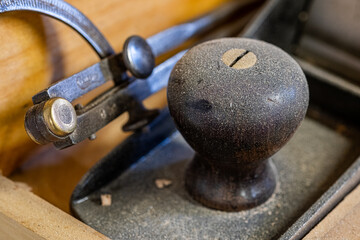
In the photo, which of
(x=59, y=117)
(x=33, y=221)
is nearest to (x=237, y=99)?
(x=59, y=117)

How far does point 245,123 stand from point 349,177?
10.5 inches

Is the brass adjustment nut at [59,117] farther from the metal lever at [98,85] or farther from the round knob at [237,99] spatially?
the round knob at [237,99]

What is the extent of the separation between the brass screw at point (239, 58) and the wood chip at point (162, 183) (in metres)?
0.31

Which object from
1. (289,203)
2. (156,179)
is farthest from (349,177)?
(156,179)

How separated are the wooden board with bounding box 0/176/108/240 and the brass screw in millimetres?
340

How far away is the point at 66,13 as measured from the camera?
82cm

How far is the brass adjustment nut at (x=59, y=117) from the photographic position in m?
0.67

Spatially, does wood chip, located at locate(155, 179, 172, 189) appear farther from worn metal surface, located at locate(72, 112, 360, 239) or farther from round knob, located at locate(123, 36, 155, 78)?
round knob, located at locate(123, 36, 155, 78)

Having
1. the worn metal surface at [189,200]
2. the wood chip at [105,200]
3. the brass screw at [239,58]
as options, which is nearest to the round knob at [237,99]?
the brass screw at [239,58]

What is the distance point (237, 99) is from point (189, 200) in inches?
11.1

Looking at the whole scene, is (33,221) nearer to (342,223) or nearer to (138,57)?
(138,57)

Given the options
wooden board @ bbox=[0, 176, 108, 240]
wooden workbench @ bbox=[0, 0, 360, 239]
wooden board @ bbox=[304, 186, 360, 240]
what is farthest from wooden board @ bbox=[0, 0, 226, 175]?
wooden board @ bbox=[304, 186, 360, 240]

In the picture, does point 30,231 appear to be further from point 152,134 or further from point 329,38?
point 329,38

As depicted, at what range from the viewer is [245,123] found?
69 centimetres
